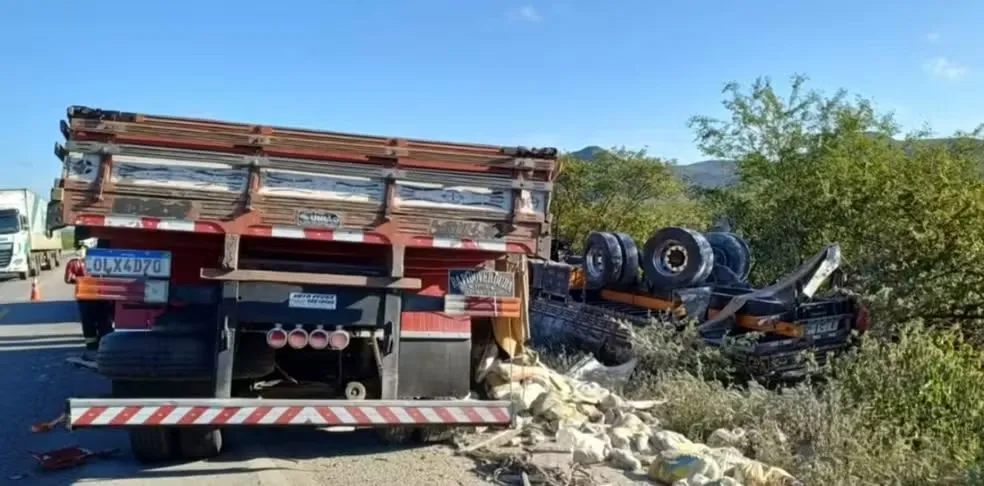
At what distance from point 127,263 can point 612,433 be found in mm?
3707

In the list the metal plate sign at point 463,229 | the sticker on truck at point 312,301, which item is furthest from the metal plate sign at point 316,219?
the metal plate sign at point 463,229

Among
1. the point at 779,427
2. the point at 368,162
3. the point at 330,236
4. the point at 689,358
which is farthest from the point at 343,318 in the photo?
the point at 689,358

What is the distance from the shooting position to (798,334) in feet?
29.3

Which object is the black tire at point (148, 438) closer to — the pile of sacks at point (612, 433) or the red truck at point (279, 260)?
the red truck at point (279, 260)

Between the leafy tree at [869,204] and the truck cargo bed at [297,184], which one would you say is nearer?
the truck cargo bed at [297,184]

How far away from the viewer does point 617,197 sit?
2416 centimetres

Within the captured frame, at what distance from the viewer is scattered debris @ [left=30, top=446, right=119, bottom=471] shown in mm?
6320

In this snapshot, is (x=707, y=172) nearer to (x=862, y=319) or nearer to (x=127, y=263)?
(x=862, y=319)

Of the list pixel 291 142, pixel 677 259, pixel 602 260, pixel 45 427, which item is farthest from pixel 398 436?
pixel 602 260

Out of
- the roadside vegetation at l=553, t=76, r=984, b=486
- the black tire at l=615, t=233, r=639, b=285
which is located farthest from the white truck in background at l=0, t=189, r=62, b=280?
the roadside vegetation at l=553, t=76, r=984, b=486

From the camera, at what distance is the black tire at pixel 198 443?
251 inches

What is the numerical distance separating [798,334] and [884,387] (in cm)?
159

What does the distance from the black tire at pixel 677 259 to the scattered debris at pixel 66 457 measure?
22.2ft

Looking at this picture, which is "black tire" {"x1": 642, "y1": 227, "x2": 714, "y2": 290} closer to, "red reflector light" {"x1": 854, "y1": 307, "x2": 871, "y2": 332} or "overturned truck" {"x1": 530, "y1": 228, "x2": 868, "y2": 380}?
"overturned truck" {"x1": 530, "y1": 228, "x2": 868, "y2": 380}
